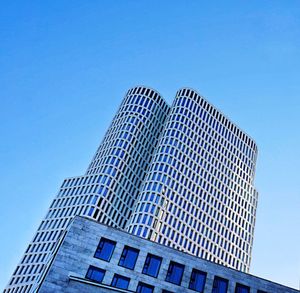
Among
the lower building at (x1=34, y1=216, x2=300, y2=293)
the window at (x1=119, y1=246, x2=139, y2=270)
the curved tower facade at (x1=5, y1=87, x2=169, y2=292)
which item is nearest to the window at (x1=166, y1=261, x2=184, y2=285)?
the lower building at (x1=34, y1=216, x2=300, y2=293)

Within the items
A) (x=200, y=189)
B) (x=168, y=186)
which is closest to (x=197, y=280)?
(x=168, y=186)

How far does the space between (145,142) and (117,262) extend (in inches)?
4241

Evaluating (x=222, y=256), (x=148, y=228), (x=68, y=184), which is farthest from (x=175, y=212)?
(x=68, y=184)

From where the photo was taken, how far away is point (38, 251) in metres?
124

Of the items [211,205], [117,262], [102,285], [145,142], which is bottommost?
[102,285]

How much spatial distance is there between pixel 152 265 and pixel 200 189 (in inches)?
3692

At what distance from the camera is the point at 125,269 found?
42.4 m

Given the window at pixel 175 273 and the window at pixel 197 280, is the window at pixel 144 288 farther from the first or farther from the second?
the window at pixel 197 280

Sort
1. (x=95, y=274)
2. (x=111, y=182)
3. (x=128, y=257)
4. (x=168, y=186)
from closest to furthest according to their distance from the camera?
1. (x=95, y=274)
2. (x=128, y=257)
3. (x=168, y=186)
4. (x=111, y=182)

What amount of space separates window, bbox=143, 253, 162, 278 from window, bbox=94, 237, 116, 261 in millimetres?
4083

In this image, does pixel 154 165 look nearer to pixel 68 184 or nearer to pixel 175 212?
pixel 175 212

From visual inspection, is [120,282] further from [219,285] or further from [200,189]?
[200,189]

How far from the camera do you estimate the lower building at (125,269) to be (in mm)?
40156

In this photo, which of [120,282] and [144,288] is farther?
[144,288]
